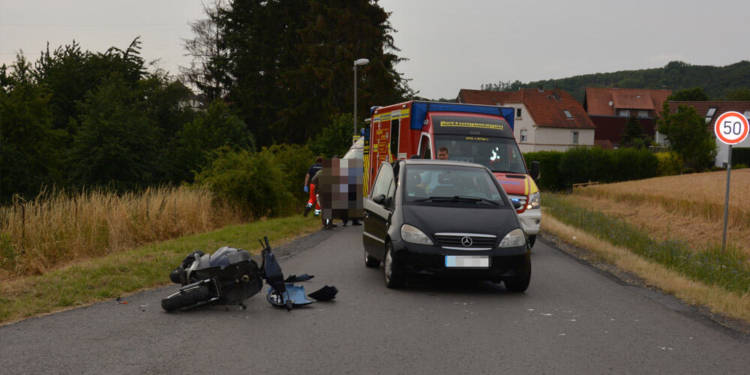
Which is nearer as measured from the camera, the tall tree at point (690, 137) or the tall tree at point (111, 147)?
the tall tree at point (111, 147)

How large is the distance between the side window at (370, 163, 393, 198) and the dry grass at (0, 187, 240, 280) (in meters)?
5.27

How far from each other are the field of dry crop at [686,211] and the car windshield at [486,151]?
6.88 meters

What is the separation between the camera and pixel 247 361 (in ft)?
18.7

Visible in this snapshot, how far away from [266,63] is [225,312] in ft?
163

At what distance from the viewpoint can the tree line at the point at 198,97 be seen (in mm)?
31625

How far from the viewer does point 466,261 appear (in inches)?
343

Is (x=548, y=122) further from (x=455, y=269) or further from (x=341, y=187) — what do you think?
(x=455, y=269)

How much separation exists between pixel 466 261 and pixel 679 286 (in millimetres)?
3143

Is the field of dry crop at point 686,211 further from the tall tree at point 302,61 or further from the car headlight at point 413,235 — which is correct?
the tall tree at point 302,61

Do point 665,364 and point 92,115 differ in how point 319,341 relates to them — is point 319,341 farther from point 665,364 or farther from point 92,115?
point 92,115

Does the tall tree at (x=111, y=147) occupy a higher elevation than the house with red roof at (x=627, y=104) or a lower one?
lower

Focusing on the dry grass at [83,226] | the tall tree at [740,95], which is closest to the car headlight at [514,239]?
the dry grass at [83,226]

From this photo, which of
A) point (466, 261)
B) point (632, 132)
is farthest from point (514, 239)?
point (632, 132)

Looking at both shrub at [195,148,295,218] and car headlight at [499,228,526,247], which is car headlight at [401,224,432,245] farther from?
shrub at [195,148,295,218]
